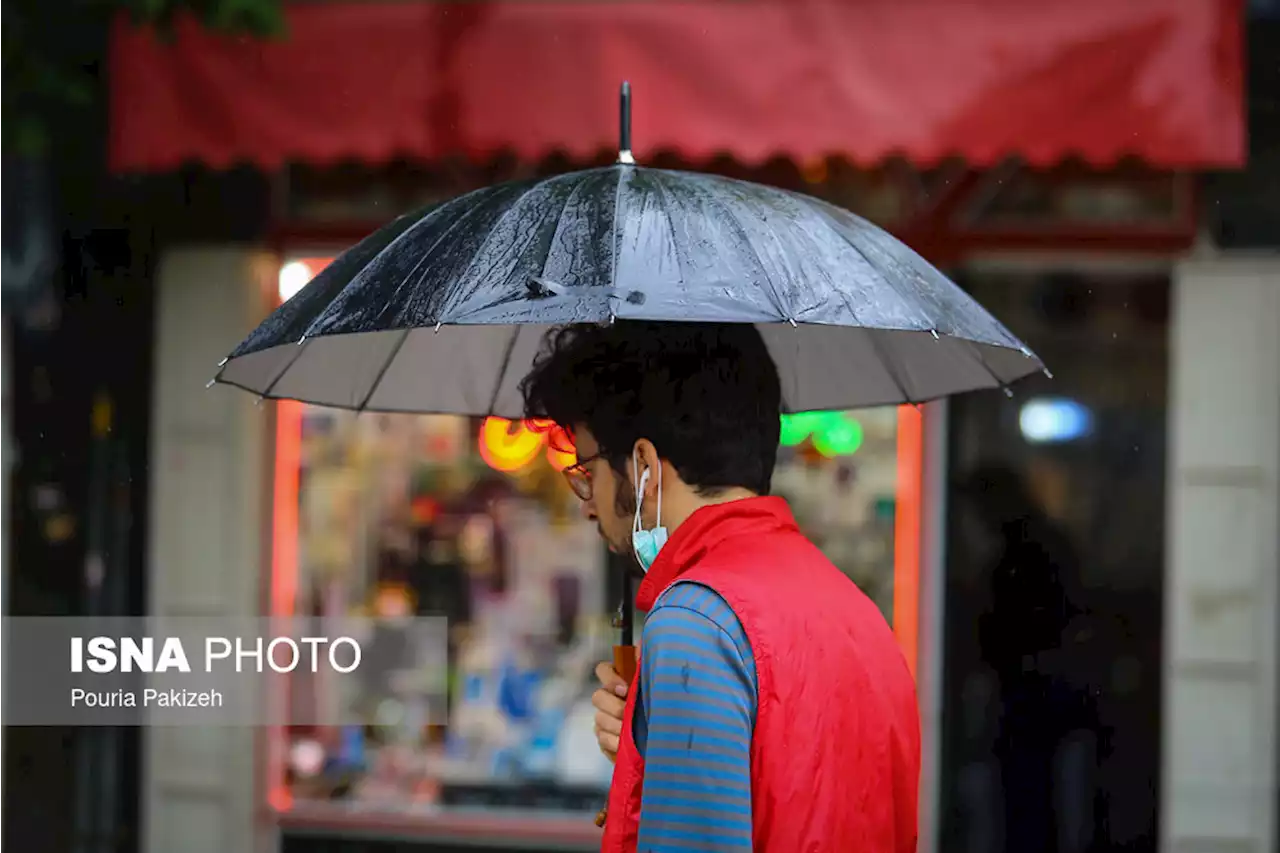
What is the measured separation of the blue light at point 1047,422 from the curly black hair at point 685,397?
338 centimetres

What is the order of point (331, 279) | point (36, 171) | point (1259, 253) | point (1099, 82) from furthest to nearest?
point (36, 171), point (1259, 253), point (1099, 82), point (331, 279)

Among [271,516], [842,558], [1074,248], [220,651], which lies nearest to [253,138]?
[271,516]

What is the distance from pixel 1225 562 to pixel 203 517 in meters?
4.27

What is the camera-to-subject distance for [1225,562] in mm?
4871

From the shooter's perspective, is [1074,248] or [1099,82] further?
[1074,248]

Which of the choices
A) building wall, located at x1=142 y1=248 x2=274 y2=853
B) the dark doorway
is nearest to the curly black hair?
the dark doorway

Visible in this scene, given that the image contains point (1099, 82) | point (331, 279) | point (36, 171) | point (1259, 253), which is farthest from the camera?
point (36, 171)

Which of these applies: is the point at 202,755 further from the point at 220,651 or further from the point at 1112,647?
the point at 1112,647

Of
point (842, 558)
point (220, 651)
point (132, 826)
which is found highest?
point (842, 558)

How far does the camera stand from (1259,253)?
4.91 metres

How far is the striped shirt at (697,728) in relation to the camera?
1.68 metres

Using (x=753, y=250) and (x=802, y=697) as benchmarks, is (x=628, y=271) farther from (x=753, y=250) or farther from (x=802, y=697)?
(x=802, y=697)

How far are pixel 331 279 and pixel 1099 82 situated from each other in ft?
10.2

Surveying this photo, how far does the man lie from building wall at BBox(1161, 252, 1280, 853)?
11.0ft
